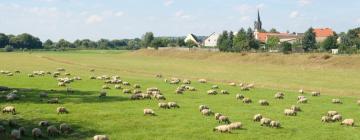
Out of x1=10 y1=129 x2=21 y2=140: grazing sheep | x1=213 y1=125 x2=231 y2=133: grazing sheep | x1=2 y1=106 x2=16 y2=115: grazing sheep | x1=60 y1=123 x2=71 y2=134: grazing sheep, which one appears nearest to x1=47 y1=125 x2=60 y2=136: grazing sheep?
x1=60 y1=123 x2=71 y2=134: grazing sheep

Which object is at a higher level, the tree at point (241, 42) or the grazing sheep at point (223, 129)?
the tree at point (241, 42)

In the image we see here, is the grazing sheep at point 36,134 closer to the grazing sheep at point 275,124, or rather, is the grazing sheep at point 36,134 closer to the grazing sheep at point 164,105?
the grazing sheep at point 275,124

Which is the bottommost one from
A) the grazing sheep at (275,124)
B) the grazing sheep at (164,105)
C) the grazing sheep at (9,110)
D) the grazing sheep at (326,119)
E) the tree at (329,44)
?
the grazing sheep at (326,119)

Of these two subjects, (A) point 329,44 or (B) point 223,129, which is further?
(A) point 329,44

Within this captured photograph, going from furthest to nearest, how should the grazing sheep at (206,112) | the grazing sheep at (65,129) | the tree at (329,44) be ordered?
the tree at (329,44) < the grazing sheep at (206,112) < the grazing sheep at (65,129)

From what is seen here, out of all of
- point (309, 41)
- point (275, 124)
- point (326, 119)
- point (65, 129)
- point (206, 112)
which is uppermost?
point (309, 41)

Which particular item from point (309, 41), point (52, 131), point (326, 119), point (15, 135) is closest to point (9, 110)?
point (52, 131)

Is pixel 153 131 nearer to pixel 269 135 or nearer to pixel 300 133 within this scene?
pixel 269 135

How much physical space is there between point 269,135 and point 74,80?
34.4 m

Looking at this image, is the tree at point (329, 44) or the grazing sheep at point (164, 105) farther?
the tree at point (329, 44)

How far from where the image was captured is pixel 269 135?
2444cm

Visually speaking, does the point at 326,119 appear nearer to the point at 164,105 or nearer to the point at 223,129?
the point at 223,129

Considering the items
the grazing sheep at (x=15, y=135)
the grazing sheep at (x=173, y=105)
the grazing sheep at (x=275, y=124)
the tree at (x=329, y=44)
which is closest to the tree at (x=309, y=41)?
the tree at (x=329, y=44)

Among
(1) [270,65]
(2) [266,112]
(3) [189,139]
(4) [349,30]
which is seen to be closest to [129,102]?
(2) [266,112]
